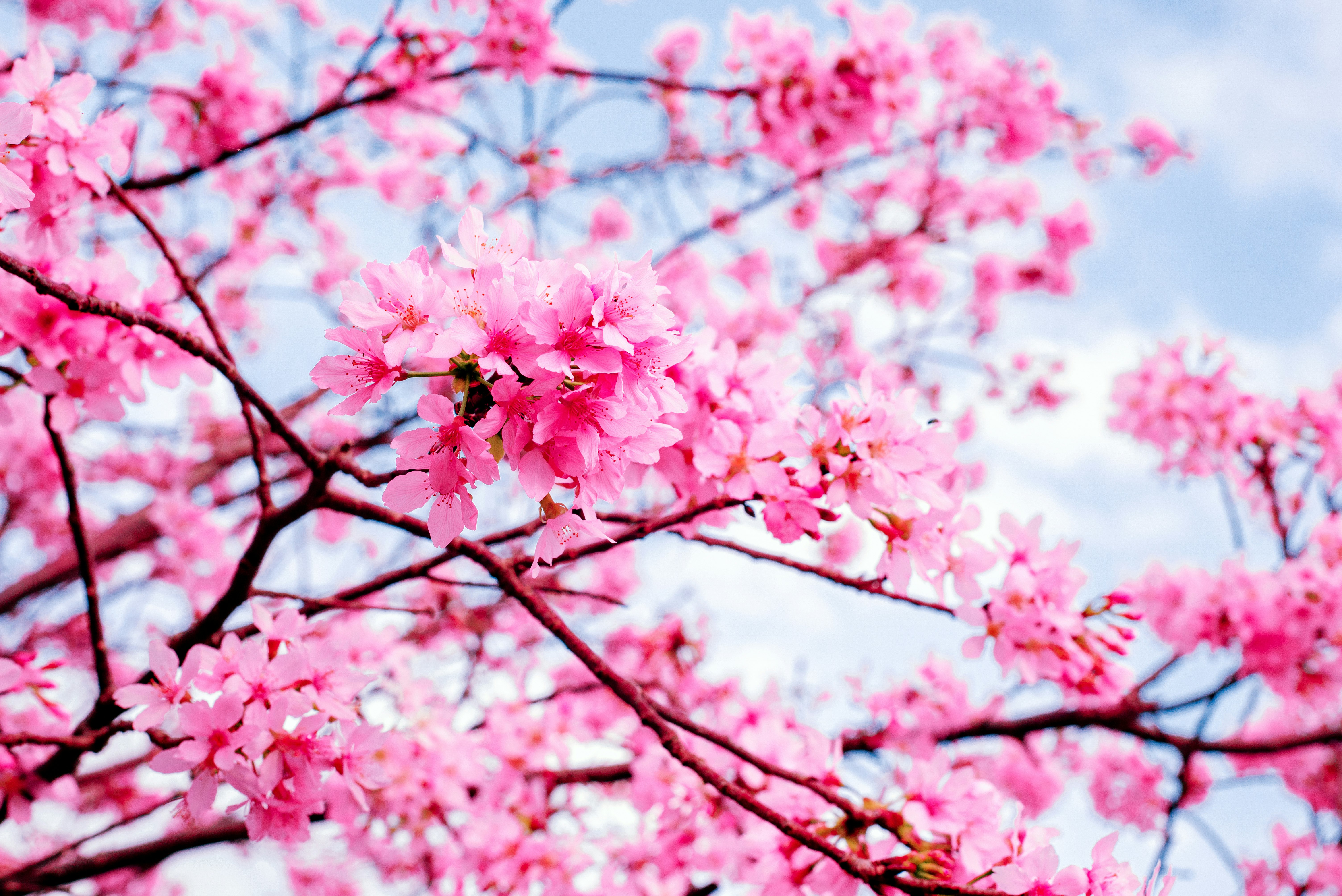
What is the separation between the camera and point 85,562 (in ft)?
6.42

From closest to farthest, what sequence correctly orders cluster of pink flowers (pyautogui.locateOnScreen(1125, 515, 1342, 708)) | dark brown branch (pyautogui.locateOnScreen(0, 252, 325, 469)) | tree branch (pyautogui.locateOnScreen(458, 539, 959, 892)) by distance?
dark brown branch (pyautogui.locateOnScreen(0, 252, 325, 469)), tree branch (pyautogui.locateOnScreen(458, 539, 959, 892)), cluster of pink flowers (pyautogui.locateOnScreen(1125, 515, 1342, 708))

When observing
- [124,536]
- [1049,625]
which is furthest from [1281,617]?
[124,536]

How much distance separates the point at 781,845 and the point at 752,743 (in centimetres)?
79

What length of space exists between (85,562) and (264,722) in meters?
0.80

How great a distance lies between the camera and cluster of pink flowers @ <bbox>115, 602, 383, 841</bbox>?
1543 millimetres

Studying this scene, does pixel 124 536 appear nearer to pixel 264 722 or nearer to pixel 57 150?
pixel 57 150

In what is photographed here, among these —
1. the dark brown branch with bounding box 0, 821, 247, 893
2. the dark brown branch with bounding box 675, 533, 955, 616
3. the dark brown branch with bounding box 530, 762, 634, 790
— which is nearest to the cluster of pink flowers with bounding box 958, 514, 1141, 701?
the dark brown branch with bounding box 675, 533, 955, 616

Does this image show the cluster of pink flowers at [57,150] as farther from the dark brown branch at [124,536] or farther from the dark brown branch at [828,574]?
the dark brown branch at [124,536]

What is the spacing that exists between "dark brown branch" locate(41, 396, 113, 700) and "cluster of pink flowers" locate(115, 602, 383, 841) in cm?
35

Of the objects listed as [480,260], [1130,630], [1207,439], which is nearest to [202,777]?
[480,260]

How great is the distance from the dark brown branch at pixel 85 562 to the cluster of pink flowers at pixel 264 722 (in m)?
0.35

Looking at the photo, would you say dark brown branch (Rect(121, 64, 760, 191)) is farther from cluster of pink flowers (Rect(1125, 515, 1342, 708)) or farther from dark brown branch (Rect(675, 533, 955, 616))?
cluster of pink flowers (Rect(1125, 515, 1342, 708))

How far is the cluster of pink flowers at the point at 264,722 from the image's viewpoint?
1543mm

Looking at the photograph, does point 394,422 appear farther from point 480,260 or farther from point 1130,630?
point 1130,630
